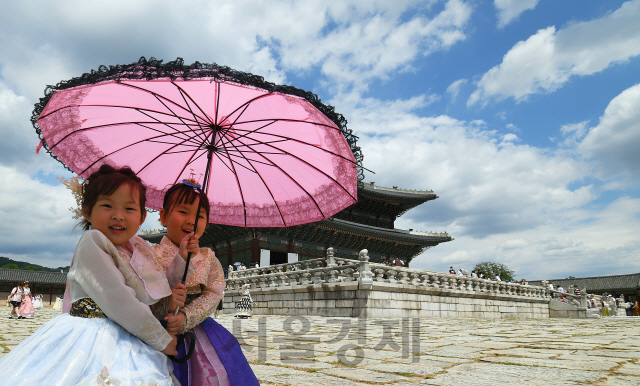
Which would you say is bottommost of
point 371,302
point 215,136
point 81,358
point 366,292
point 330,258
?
point 371,302

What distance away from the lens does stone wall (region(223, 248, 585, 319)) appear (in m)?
11.3

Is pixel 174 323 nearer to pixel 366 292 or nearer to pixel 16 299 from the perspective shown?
pixel 366 292

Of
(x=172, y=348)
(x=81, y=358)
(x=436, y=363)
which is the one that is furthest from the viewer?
(x=436, y=363)

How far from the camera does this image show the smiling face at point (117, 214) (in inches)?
68.5

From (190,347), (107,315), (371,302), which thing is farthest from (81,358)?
(371,302)

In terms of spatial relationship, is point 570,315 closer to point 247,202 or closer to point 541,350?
point 541,350

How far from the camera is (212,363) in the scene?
1820 millimetres

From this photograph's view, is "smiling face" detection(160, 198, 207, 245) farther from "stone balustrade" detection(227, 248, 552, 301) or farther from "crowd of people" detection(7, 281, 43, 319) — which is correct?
"crowd of people" detection(7, 281, 43, 319)

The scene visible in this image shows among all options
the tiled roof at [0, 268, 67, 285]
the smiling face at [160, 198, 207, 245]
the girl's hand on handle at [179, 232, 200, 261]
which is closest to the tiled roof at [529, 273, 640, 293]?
the smiling face at [160, 198, 207, 245]

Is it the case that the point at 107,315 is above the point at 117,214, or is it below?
below

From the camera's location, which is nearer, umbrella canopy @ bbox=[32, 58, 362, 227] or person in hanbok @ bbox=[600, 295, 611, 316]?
umbrella canopy @ bbox=[32, 58, 362, 227]

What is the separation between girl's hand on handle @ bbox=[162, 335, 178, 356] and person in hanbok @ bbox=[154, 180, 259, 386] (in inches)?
1.7

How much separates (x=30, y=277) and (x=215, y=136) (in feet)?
116

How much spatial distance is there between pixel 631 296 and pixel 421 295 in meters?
31.8
